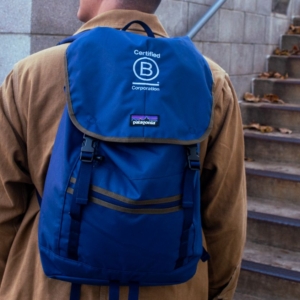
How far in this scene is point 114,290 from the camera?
1576 mm

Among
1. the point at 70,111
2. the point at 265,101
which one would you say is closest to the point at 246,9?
the point at 265,101

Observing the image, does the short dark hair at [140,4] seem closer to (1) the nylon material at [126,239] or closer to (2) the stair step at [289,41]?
(1) the nylon material at [126,239]

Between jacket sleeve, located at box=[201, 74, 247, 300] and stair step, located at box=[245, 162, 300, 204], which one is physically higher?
jacket sleeve, located at box=[201, 74, 247, 300]

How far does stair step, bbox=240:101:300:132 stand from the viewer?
536cm

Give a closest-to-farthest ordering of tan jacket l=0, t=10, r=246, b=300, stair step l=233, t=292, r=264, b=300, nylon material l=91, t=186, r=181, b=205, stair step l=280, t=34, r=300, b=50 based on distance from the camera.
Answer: nylon material l=91, t=186, r=181, b=205 < tan jacket l=0, t=10, r=246, b=300 < stair step l=233, t=292, r=264, b=300 < stair step l=280, t=34, r=300, b=50

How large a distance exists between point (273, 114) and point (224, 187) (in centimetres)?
382

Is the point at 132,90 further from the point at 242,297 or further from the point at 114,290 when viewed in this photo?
the point at 242,297

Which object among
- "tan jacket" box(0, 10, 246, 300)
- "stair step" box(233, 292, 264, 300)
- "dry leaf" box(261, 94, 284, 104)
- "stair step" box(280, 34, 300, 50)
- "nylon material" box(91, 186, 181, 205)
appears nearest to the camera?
"nylon material" box(91, 186, 181, 205)

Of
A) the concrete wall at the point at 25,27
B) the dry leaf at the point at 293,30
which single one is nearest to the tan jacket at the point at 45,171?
the concrete wall at the point at 25,27

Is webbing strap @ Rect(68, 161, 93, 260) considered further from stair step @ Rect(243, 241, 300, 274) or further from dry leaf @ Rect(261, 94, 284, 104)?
dry leaf @ Rect(261, 94, 284, 104)

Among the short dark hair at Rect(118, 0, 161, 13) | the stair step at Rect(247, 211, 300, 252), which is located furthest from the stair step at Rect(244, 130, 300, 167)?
the short dark hair at Rect(118, 0, 161, 13)

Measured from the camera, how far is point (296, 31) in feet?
21.4

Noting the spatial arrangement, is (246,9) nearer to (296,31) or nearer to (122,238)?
(296,31)

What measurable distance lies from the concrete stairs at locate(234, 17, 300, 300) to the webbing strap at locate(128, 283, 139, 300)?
2403mm
